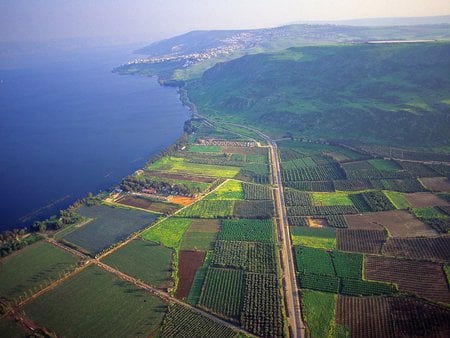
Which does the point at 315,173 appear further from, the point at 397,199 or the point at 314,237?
the point at 314,237

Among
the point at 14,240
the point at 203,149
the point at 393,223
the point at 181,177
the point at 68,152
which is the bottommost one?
the point at 393,223

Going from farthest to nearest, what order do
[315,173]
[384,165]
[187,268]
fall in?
[384,165], [315,173], [187,268]

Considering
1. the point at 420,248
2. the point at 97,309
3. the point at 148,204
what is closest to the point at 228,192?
the point at 148,204

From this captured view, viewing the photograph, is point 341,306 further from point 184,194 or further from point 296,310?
point 184,194

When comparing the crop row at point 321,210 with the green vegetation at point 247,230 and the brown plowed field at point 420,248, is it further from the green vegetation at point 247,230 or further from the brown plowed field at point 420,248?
the brown plowed field at point 420,248

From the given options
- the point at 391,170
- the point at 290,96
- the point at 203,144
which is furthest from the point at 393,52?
the point at 203,144

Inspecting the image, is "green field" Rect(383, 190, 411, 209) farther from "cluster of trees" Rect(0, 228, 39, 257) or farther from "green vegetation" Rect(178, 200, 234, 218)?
"cluster of trees" Rect(0, 228, 39, 257)

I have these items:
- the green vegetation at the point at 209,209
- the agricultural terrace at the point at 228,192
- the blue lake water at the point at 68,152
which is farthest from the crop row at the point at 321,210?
the blue lake water at the point at 68,152
